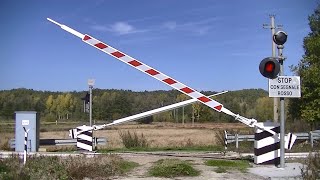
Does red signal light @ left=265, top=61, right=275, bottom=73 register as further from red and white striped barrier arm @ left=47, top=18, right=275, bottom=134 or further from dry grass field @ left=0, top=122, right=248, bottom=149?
dry grass field @ left=0, top=122, right=248, bottom=149

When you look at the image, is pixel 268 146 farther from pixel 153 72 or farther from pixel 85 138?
pixel 85 138

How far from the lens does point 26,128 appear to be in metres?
16.3

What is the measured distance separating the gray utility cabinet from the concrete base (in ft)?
29.0

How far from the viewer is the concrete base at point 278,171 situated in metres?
9.64

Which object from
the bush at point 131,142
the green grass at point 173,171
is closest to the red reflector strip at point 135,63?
the green grass at point 173,171

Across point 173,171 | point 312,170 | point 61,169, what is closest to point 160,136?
point 173,171

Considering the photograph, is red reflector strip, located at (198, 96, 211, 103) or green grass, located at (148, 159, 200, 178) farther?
red reflector strip, located at (198, 96, 211, 103)

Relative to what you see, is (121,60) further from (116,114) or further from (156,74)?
(116,114)

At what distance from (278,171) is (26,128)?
9730mm

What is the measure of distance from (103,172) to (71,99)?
109594 mm

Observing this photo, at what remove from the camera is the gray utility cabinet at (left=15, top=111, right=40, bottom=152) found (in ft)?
53.6

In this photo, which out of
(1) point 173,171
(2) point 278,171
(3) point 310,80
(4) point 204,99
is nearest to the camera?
(1) point 173,171

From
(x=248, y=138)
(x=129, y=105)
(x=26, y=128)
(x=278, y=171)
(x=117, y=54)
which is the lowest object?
(x=248, y=138)

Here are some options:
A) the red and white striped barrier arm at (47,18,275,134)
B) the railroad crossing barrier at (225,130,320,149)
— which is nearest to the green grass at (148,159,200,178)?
the red and white striped barrier arm at (47,18,275,134)
